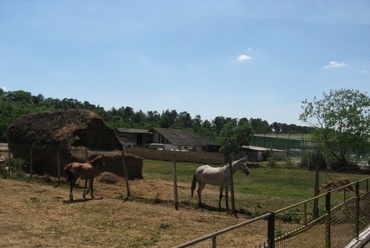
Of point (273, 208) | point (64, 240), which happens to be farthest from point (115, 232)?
point (273, 208)

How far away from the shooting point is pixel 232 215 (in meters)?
12.3

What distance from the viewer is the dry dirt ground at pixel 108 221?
8.56 m

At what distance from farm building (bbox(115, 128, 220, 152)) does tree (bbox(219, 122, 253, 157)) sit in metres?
15.5

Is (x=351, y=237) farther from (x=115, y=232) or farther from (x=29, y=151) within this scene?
(x=29, y=151)

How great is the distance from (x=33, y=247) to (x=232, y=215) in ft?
21.4

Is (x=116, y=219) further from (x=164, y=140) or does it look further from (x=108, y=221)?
(x=164, y=140)

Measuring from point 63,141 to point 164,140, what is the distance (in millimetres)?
50043

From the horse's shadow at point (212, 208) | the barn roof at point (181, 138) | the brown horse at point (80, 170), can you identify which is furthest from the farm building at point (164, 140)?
the horse's shadow at point (212, 208)

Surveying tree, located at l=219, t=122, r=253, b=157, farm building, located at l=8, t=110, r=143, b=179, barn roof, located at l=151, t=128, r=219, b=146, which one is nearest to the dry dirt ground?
farm building, located at l=8, t=110, r=143, b=179

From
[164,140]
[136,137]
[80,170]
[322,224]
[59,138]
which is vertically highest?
[136,137]

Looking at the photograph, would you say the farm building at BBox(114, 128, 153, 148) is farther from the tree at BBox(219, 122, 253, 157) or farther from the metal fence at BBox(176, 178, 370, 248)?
the metal fence at BBox(176, 178, 370, 248)

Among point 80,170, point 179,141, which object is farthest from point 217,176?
point 179,141

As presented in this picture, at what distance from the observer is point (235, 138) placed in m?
54.3

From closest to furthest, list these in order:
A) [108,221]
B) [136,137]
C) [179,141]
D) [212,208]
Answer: [108,221], [212,208], [179,141], [136,137]
